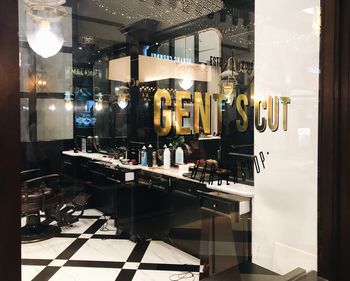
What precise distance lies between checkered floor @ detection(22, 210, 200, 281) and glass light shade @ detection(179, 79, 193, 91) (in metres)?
2.05

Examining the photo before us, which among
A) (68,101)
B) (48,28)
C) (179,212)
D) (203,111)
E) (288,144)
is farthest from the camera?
(68,101)

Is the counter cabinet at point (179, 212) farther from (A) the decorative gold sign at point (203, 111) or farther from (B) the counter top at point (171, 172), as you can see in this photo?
(A) the decorative gold sign at point (203, 111)

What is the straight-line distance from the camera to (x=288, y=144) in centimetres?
246

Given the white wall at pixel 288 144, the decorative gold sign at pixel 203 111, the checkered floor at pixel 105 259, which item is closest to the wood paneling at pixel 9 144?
the white wall at pixel 288 144

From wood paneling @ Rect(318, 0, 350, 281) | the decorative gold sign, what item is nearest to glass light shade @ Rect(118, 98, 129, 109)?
the decorative gold sign

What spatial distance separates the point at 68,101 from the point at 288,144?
4.26 metres

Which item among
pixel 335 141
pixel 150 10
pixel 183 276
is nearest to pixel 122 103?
pixel 150 10

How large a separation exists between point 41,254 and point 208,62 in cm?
296

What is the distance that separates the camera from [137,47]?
4.94m

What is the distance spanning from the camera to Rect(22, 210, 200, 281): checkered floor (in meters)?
3.27

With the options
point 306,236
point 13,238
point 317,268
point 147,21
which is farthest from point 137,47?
point 13,238

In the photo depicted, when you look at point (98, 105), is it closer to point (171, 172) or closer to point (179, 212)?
point (171, 172)

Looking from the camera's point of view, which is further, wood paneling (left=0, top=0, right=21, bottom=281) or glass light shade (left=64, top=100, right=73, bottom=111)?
glass light shade (left=64, top=100, right=73, bottom=111)

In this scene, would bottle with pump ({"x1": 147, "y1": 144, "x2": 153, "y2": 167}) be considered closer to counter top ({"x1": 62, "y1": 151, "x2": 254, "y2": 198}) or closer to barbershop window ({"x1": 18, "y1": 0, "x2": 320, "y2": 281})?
barbershop window ({"x1": 18, "y1": 0, "x2": 320, "y2": 281})
